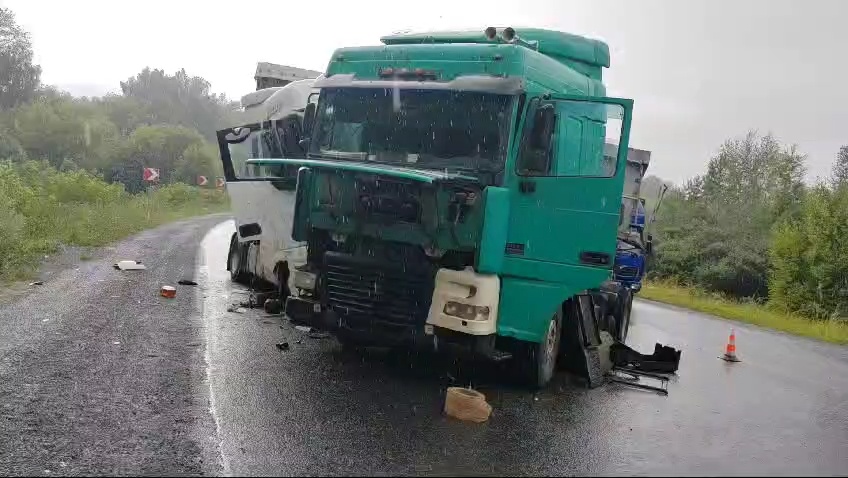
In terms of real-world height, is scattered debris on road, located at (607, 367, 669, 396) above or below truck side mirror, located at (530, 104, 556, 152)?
below

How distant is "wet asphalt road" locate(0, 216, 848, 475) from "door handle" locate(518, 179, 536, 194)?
75.4 inches

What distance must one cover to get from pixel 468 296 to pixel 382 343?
3.69ft

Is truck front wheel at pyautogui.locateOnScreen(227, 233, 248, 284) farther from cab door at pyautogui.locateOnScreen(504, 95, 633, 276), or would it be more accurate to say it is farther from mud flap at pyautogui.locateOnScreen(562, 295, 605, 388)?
cab door at pyautogui.locateOnScreen(504, 95, 633, 276)

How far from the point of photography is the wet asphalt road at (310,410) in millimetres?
4676

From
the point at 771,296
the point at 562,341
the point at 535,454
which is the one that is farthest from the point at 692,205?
the point at 535,454

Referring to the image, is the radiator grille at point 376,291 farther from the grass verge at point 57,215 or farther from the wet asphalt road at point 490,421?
the grass verge at point 57,215

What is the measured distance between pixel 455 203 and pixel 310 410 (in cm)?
213

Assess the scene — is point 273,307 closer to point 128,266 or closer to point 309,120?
point 309,120

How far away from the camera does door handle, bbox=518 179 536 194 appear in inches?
263

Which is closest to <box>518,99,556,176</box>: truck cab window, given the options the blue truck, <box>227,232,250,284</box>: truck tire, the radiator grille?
the radiator grille

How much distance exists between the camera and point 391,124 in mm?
7281

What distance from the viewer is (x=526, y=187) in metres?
6.71

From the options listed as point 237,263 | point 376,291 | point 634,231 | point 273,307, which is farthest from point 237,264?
point 634,231

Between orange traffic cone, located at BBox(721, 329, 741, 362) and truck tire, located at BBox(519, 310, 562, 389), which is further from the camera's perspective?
orange traffic cone, located at BBox(721, 329, 741, 362)
